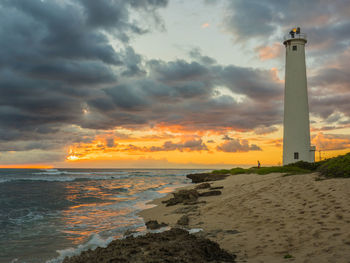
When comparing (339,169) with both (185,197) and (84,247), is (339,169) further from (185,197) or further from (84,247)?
(84,247)

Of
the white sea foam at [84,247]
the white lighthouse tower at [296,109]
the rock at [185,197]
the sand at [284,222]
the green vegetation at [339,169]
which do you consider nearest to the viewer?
the sand at [284,222]

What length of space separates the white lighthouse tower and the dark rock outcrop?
1043 inches

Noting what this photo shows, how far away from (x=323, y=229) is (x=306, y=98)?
1038 inches

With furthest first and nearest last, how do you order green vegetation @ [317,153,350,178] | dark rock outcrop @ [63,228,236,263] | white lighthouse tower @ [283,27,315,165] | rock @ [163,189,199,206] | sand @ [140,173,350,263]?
white lighthouse tower @ [283,27,315,165] < rock @ [163,189,199,206] < green vegetation @ [317,153,350,178] < sand @ [140,173,350,263] < dark rock outcrop @ [63,228,236,263]

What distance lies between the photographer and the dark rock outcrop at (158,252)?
541 cm

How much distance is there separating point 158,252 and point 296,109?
93.9ft

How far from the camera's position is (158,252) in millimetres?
5695

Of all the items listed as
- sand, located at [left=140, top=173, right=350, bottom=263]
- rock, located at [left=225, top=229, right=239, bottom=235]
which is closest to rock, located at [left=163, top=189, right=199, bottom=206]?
sand, located at [left=140, top=173, right=350, bottom=263]

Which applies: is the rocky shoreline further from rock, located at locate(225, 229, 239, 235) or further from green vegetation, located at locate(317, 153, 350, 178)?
green vegetation, located at locate(317, 153, 350, 178)

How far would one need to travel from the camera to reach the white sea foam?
8.47m

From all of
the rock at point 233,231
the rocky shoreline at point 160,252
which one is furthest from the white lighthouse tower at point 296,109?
the rocky shoreline at point 160,252

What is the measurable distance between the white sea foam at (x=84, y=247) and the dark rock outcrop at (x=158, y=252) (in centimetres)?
270

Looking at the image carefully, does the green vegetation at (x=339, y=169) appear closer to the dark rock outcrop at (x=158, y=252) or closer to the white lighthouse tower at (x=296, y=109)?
the dark rock outcrop at (x=158, y=252)

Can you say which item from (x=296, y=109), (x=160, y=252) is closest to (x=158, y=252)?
(x=160, y=252)
